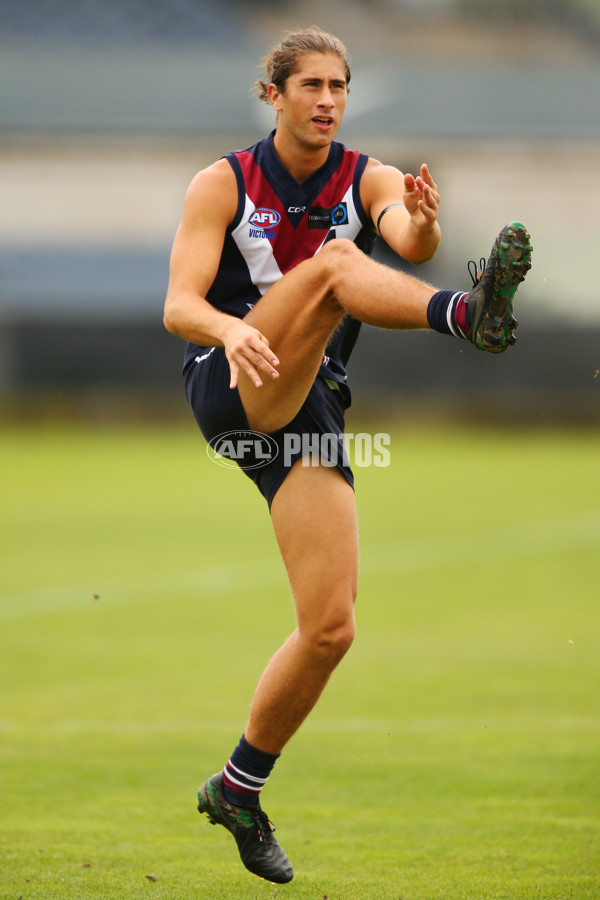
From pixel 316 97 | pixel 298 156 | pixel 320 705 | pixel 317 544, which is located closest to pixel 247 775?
pixel 317 544

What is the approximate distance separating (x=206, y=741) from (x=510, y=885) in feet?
7.89

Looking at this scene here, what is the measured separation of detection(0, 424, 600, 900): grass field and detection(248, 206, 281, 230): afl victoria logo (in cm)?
231

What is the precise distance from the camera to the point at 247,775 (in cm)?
455

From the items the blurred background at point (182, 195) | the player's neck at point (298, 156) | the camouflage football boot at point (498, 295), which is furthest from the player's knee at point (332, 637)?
the blurred background at point (182, 195)

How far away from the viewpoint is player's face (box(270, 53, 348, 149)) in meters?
4.42

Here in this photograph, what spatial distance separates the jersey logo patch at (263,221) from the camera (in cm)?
456

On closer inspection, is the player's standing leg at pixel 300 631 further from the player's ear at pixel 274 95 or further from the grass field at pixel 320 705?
the player's ear at pixel 274 95

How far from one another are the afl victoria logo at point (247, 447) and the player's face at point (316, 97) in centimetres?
105

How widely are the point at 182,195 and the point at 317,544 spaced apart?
23.7 m

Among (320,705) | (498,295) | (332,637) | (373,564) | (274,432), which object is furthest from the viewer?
(373,564)

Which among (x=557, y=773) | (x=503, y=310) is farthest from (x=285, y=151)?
(x=557, y=773)

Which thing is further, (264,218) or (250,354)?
(264,218)

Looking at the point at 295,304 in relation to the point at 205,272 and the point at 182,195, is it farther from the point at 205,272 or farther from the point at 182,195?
the point at 182,195

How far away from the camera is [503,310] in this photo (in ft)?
13.0
